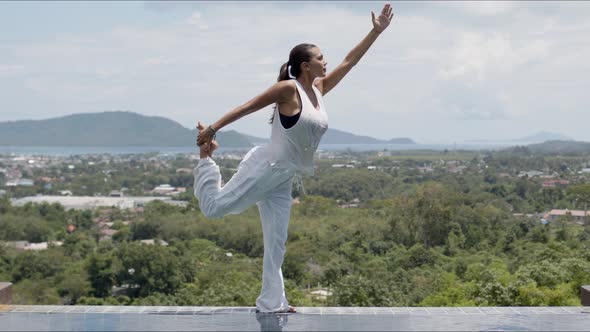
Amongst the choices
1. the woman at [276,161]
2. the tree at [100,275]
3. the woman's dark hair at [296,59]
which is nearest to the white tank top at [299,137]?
the woman at [276,161]

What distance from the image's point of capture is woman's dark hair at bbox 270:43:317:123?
512 centimetres

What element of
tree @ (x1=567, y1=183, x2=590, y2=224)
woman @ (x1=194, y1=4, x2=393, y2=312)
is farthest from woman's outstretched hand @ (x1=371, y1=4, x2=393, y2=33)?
tree @ (x1=567, y1=183, x2=590, y2=224)

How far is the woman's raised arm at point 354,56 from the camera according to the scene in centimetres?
555

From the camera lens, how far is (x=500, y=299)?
56.2ft

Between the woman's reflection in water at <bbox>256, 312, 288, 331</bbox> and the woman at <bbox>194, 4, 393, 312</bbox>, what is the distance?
0.28ft

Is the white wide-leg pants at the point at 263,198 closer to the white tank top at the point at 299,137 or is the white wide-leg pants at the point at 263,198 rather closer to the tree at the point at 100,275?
the white tank top at the point at 299,137

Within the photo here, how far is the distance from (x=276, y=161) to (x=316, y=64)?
66 centimetres

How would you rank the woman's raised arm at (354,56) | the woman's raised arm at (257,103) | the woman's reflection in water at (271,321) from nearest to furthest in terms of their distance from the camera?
the woman's reflection in water at (271,321) < the woman's raised arm at (257,103) < the woman's raised arm at (354,56)

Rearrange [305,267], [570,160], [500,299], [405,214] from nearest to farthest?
[500,299] → [305,267] → [405,214] → [570,160]

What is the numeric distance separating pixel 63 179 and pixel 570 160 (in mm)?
61200

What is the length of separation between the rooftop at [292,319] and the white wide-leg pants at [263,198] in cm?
19

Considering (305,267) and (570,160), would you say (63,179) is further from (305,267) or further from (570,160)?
(305,267)

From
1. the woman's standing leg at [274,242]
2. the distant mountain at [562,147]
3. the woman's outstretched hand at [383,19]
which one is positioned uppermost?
the woman's outstretched hand at [383,19]

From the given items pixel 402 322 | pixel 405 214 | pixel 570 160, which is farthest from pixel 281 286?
pixel 570 160
